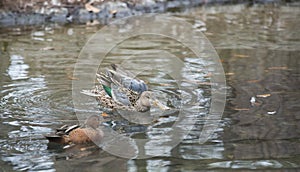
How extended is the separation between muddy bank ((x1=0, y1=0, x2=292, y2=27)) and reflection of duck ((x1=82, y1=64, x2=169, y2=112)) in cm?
636

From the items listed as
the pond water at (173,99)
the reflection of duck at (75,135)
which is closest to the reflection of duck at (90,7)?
the pond water at (173,99)

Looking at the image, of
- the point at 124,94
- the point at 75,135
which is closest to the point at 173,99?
the point at 124,94

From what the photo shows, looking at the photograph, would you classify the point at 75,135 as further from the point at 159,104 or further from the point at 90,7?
the point at 90,7

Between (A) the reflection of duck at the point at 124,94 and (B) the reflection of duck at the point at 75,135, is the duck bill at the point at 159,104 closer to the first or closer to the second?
(A) the reflection of duck at the point at 124,94

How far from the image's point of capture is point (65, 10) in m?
13.5

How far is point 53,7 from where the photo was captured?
1355 centimetres

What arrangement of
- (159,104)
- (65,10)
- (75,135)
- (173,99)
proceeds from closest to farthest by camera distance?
(75,135) < (159,104) < (173,99) < (65,10)

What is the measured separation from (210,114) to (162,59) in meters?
2.95

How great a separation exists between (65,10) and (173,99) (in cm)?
696

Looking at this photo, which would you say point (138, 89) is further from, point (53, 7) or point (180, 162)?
point (53, 7)

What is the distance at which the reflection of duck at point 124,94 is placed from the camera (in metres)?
6.73

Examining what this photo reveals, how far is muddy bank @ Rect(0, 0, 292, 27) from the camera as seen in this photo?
12945 millimetres

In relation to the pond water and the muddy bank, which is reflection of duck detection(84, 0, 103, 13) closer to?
the muddy bank

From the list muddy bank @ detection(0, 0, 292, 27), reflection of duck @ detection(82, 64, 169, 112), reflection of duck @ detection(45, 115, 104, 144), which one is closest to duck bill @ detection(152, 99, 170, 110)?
reflection of duck @ detection(82, 64, 169, 112)
